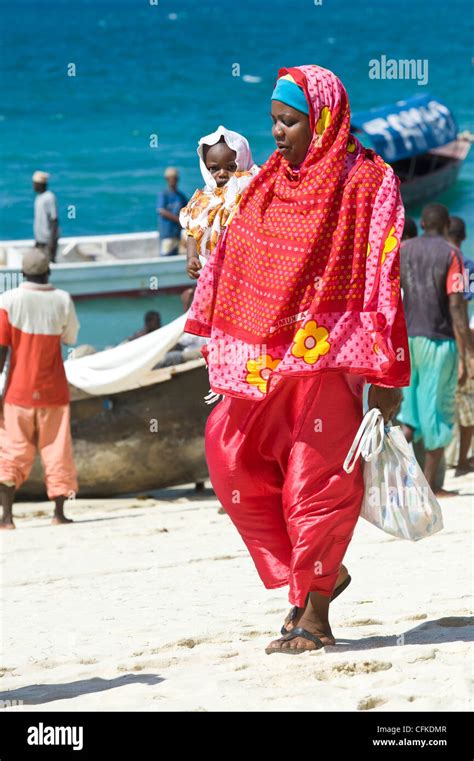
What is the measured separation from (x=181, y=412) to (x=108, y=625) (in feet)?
13.8

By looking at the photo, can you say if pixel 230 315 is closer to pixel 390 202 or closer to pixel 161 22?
pixel 390 202

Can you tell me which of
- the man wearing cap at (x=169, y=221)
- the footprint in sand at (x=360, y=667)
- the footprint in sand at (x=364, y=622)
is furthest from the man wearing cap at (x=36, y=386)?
the man wearing cap at (x=169, y=221)

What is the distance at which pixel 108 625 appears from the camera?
19.1 feet

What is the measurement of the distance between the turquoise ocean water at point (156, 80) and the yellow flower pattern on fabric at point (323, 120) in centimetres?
1347

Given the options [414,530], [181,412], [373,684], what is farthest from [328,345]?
[181,412]

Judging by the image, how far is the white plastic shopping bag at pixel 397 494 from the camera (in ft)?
16.6

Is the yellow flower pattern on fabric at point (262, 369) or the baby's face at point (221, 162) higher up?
the baby's face at point (221, 162)

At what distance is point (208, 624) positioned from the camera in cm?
566

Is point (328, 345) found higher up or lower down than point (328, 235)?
lower down

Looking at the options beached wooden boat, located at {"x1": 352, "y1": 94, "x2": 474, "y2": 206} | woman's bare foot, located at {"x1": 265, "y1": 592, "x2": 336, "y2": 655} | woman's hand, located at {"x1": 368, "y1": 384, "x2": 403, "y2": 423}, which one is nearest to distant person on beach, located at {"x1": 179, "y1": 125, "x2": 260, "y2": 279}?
woman's hand, located at {"x1": 368, "y1": 384, "x2": 403, "y2": 423}

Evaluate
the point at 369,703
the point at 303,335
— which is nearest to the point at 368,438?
the point at 303,335

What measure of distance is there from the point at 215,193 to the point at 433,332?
3478mm

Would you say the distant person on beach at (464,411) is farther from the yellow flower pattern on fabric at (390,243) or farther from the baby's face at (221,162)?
the yellow flower pattern on fabric at (390,243)

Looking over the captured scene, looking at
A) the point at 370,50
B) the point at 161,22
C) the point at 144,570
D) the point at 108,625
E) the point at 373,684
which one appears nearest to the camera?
the point at 373,684
